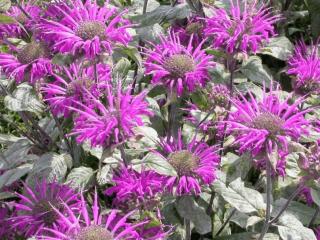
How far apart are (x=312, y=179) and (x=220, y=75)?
56 cm

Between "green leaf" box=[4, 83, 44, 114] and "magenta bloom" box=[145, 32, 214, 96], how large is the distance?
14.8 inches

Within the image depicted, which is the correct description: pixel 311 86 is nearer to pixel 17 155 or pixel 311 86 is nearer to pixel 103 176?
pixel 103 176

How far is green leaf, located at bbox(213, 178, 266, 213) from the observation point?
164 cm

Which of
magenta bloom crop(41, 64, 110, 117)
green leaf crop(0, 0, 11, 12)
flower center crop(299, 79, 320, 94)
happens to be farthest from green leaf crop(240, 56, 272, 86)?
green leaf crop(0, 0, 11, 12)

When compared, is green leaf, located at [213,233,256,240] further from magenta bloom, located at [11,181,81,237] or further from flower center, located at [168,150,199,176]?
magenta bloom, located at [11,181,81,237]

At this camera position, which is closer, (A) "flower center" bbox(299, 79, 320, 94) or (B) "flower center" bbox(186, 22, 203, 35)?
(A) "flower center" bbox(299, 79, 320, 94)

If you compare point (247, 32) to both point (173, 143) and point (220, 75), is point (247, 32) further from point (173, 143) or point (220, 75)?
point (173, 143)

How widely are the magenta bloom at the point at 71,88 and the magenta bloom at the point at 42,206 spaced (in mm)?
235

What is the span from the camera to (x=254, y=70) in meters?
1.91

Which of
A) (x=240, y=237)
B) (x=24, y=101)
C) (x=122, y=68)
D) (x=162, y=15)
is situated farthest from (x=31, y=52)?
(x=240, y=237)

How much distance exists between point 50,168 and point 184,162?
464mm

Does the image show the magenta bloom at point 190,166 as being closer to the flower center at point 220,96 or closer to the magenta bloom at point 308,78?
the flower center at point 220,96

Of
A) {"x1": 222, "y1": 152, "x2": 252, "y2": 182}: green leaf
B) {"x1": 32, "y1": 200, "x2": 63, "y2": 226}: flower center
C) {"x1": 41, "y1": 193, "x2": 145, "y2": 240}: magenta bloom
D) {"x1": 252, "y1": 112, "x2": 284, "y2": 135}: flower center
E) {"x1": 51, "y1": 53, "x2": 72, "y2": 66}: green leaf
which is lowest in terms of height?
{"x1": 32, "y1": 200, "x2": 63, "y2": 226}: flower center

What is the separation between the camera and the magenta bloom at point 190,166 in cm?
154
